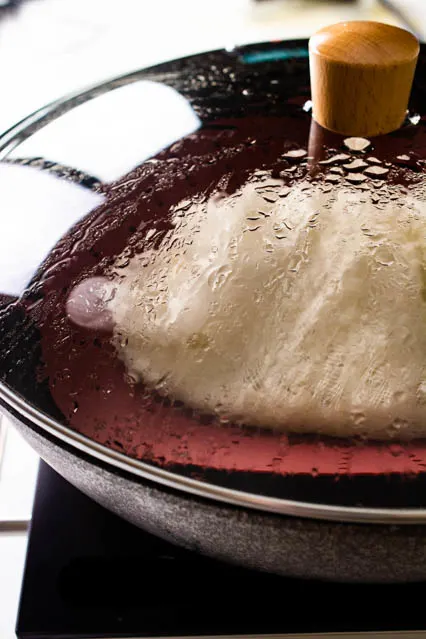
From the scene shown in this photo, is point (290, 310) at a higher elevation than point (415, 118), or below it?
below

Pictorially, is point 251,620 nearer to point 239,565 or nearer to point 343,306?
point 239,565

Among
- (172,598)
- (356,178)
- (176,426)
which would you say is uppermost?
(356,178)

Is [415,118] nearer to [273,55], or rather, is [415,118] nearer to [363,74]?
[363,74]

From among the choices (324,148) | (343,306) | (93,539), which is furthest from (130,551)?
(324,148)

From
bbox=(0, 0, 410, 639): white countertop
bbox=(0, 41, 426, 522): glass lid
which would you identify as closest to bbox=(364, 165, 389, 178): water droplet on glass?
bbox=(0, 41, 426, 522): glass lid

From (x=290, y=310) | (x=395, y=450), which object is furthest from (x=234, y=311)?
(x=395, y=450)
